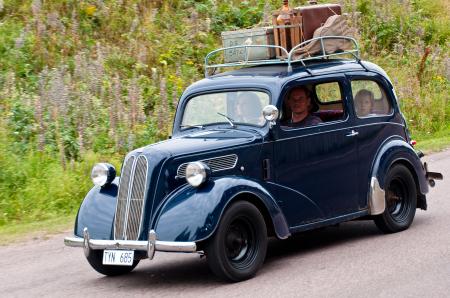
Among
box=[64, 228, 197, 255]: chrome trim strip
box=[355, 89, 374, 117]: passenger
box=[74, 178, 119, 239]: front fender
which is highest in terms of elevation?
box=[355, 89, 374, 117]: passenger

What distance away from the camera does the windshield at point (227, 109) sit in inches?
361

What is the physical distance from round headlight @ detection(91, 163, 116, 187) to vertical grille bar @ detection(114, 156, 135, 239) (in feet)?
1.13

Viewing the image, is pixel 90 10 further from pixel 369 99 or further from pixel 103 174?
pixel 103 174

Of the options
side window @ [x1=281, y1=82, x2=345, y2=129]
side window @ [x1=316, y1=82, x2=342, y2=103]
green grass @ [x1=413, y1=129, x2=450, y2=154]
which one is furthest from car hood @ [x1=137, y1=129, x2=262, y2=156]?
green grass @ [x1=413, y1=129, x2=450, y2=154]

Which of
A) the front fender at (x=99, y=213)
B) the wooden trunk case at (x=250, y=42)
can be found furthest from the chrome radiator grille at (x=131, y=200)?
the wooden trunk case at (x=250, y=42)

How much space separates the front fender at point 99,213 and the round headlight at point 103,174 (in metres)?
0.06

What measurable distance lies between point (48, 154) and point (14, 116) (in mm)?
1177

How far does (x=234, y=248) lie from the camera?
8.30 m

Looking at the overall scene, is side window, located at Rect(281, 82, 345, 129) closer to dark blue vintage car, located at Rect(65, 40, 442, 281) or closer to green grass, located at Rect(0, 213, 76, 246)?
dark blue vintage car, located at Rect(65, 40, 442, 281)

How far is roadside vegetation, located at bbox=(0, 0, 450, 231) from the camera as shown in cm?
1309

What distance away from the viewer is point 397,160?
33.1ft

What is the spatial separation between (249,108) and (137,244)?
1.97m

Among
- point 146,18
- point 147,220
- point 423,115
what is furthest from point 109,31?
point 147,220

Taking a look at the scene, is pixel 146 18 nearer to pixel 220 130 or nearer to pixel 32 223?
pixel 32 223
